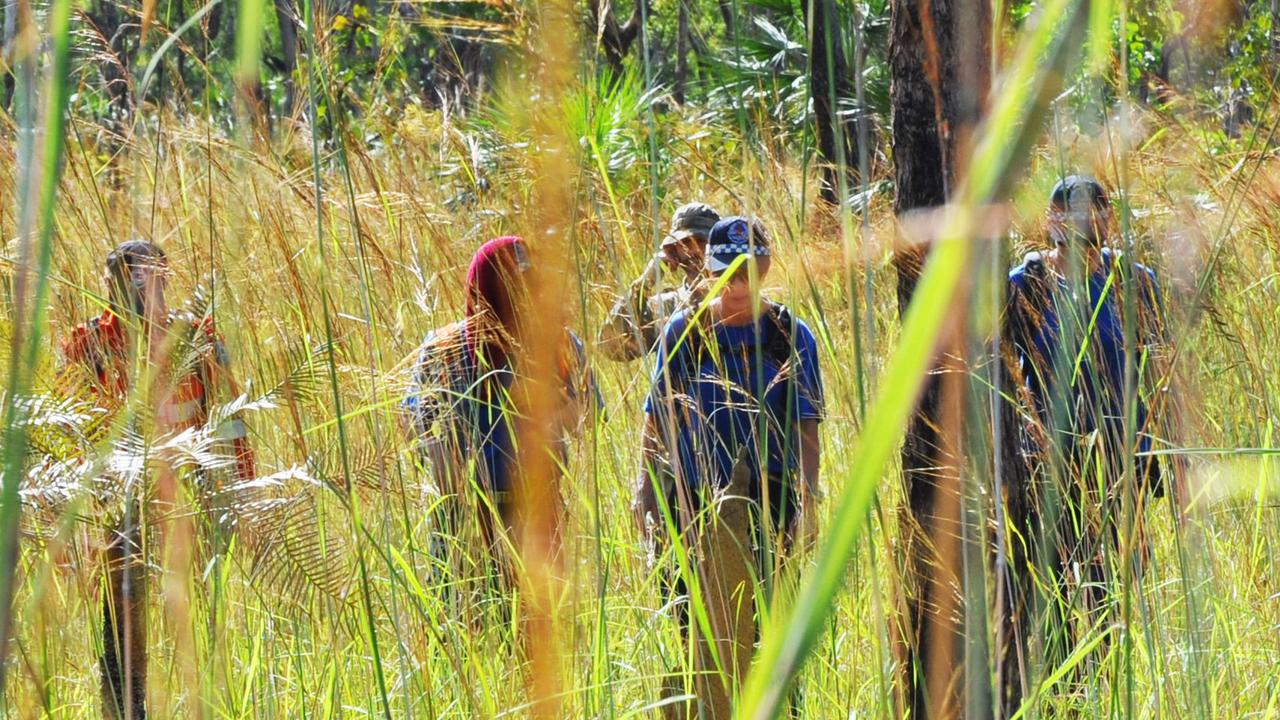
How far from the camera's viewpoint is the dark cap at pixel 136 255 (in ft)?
4.06

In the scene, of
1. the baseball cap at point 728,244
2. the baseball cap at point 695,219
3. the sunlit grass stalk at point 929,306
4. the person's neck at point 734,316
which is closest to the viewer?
the sunlit grass stalk at point 929,306

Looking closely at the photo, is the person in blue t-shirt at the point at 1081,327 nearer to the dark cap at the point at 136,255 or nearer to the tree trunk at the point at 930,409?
the tree trunk at the point at 930,409

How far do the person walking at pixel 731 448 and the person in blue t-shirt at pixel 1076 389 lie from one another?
0.26 meters

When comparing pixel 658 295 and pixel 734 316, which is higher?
pixel 658 295

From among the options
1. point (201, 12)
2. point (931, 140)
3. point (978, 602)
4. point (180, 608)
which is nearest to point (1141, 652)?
point (931, 140)

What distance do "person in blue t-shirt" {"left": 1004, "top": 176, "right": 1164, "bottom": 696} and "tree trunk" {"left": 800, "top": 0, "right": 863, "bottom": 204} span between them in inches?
8.6

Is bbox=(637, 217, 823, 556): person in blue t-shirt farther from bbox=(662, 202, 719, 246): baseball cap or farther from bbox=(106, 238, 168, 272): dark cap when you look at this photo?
bbox=(106, 238, 168, 272): dark cap

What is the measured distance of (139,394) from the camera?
97cm

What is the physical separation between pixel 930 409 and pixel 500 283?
554mm

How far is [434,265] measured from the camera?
194 centimetres

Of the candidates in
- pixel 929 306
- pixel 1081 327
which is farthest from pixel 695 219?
pixel 929 306

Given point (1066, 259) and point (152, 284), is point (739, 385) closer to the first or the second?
point (1066, 259)

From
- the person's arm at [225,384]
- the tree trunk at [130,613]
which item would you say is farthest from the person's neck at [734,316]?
the tree trunk at [130,613]

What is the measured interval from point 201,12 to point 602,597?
0.67 m
